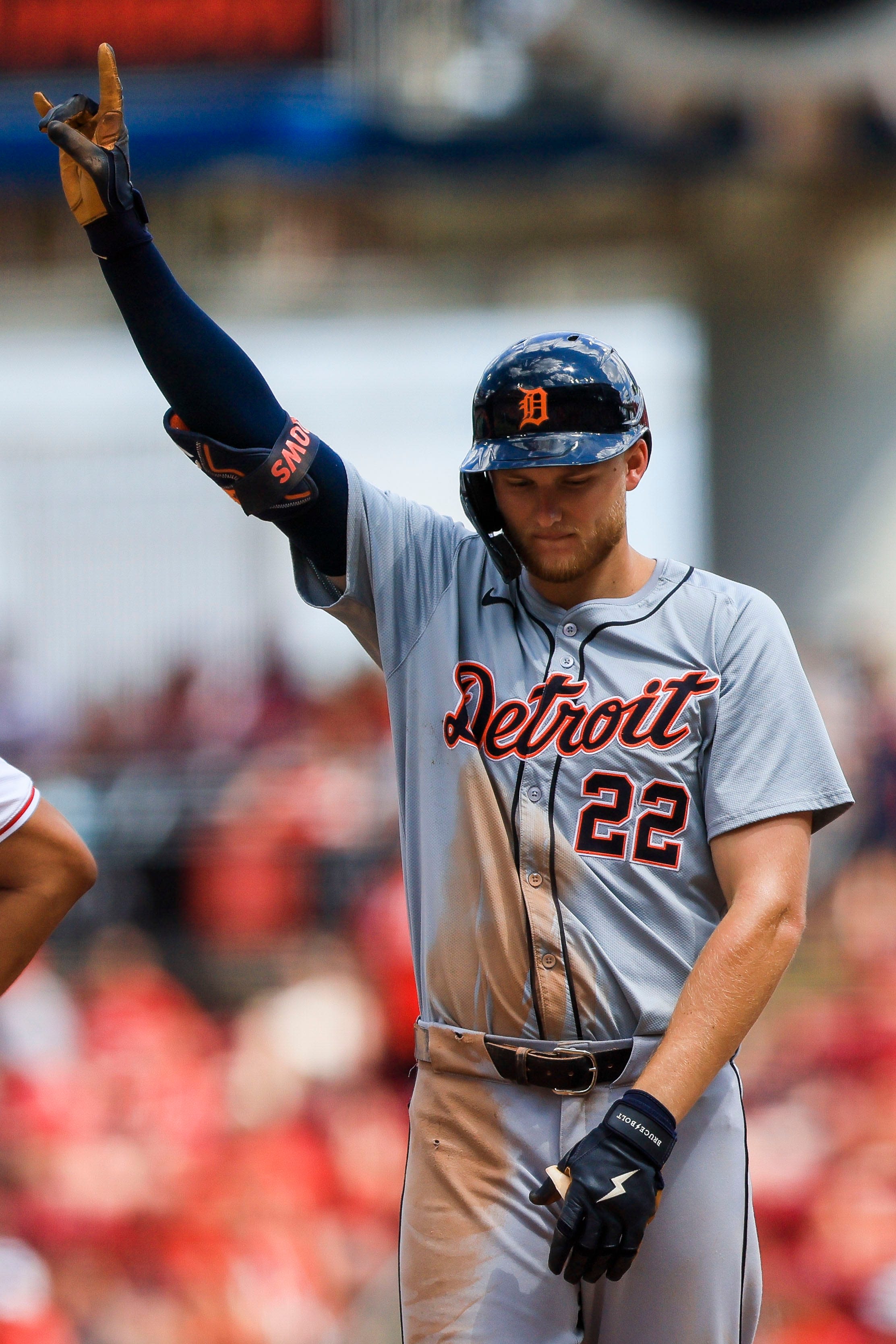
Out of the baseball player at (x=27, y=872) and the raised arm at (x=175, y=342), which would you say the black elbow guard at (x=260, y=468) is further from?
the baseball player at (x=27, y=872)

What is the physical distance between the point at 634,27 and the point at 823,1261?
7.33 m

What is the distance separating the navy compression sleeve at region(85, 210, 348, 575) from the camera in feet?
7.64

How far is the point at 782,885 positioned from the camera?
222 cm

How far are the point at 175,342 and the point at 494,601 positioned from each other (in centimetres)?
66

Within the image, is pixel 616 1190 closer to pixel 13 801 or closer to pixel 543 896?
pixel 543 896

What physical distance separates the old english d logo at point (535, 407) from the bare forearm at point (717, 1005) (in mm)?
803

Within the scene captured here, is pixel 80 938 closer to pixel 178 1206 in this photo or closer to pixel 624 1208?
pixel 178 1206

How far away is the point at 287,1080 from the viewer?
215 inches

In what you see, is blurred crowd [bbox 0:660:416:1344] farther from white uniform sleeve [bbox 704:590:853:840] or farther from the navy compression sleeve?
the navy compression sleeve

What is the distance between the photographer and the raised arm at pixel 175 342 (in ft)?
7.61

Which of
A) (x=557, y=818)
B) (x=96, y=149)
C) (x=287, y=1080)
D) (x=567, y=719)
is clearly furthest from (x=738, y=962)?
(x=287, y=1080)

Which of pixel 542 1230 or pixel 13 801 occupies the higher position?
pixel 13 801

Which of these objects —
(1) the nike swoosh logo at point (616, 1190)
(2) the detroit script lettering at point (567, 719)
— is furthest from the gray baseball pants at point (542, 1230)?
(2) the detroit script lettering at point (567, 719)

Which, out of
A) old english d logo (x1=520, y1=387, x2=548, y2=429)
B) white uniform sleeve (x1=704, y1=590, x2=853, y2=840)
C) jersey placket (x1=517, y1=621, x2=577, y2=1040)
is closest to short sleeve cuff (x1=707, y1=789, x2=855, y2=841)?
white uniform sleeve (x1=704, y1=590, x2=853, y2=840)
